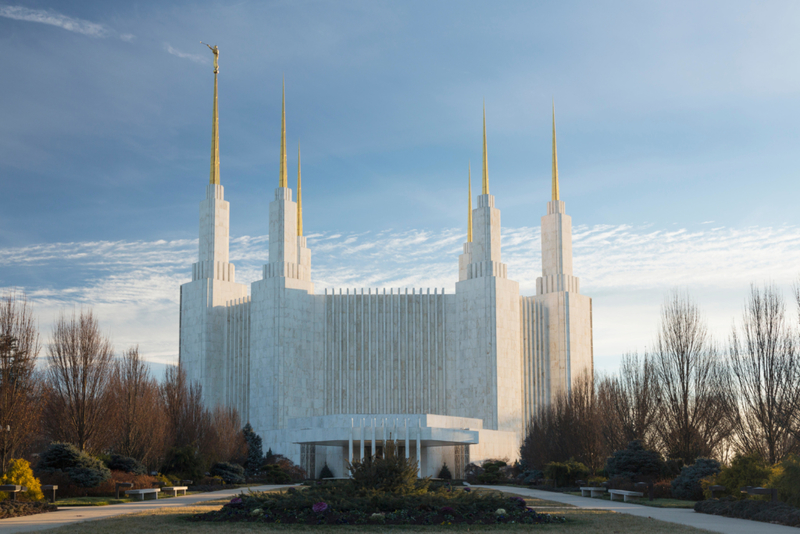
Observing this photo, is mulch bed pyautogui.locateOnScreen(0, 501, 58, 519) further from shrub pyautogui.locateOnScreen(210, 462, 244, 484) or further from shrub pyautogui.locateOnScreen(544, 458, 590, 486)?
shrub pyautogui.locateOnScreen(544, 458, 590, 486)

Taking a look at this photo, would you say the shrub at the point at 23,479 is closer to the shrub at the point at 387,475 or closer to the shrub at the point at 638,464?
the shrub at the point at 387,475

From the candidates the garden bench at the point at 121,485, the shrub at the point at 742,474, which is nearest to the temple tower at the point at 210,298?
the garden bench at the point at 121,485

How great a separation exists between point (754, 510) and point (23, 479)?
17659 mm

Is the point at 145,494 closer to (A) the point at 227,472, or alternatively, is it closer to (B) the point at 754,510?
(A) the point at 227,472

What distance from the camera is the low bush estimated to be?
1456 centimetres

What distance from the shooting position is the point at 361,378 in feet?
166

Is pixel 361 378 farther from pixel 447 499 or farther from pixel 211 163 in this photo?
pixel 447 499

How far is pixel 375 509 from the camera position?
1422cm

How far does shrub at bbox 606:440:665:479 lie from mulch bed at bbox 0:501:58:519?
1843cm

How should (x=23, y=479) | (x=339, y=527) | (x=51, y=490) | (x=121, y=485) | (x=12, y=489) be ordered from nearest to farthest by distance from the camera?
1. (x=339, y=527)
2. (x=12, y=489)
3. (x=23, y=479)
4. (x=51, y=490)
5. (x=121, y=485)

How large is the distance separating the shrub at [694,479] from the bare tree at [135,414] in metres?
19.3

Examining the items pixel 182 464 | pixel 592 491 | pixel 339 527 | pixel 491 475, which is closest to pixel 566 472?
pixel 592 491

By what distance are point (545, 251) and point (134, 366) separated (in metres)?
31.2

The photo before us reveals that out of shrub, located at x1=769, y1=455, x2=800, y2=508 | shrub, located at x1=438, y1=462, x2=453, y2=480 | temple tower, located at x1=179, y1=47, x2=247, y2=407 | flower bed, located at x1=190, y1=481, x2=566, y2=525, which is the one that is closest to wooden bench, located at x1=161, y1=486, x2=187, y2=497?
flower bed, located at x1=190, y1=481, x2=566, y2=525
